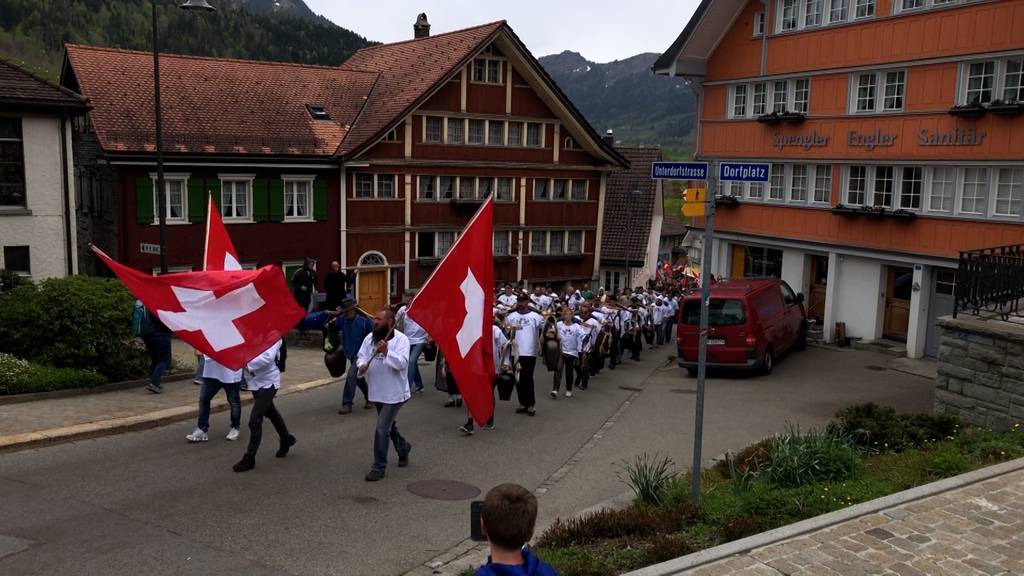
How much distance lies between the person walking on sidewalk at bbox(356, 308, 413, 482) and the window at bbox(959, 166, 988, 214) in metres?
16.7

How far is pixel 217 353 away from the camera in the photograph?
10.7 m

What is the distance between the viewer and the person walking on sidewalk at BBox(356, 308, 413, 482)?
35.0 ft

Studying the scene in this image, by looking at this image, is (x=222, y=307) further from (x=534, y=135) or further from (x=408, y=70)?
(x=534, y=135)

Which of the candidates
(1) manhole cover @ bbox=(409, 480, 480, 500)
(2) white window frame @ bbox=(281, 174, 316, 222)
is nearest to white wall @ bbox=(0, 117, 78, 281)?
(2) white window frame @ bbox=(281, 174, 316, 222)

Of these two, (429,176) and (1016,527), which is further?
(429,176)

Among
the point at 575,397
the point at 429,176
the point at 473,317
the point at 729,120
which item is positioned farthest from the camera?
the point at 429,176

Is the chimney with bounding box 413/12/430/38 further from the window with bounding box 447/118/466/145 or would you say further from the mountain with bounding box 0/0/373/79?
the mountain with bounding box 0/0/373/79

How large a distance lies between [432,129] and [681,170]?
26.3 meters

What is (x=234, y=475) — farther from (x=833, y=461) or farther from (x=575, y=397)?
(x=575, y=397)

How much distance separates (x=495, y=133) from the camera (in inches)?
1412

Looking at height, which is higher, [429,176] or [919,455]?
[429,176]

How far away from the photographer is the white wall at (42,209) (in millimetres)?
21672

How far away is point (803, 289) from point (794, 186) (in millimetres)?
3000

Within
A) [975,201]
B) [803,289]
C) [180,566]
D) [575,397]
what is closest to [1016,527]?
[180,566]
